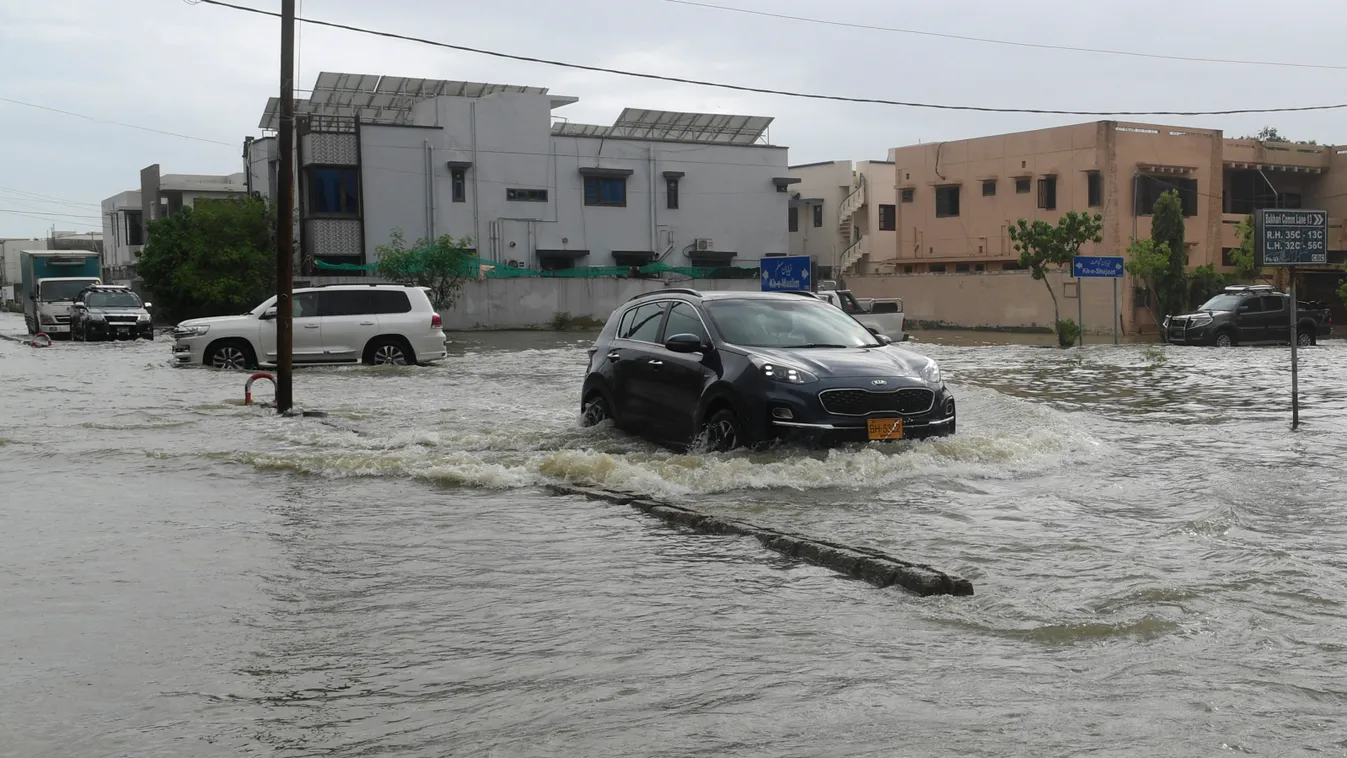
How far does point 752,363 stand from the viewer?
1095 cm

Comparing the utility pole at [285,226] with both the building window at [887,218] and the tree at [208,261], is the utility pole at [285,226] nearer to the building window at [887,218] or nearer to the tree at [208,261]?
the tree at [208,261]

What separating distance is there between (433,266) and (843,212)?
88.1 ft

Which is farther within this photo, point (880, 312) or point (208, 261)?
point (208, 261)

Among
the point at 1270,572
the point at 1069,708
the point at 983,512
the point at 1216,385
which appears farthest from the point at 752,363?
the point at 1216,385

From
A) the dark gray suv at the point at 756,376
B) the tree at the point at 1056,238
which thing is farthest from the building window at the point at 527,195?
the dark gray suv at the point at 756,376

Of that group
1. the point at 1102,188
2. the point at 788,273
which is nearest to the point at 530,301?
the point at 1102,188

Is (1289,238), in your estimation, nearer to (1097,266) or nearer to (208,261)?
(1097,266)

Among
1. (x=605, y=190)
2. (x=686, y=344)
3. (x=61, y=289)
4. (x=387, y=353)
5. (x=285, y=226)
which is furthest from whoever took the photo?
(x=605, y=190)

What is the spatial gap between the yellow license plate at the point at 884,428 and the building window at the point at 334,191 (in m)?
44.3

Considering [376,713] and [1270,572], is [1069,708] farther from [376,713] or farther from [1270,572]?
[1270,572]

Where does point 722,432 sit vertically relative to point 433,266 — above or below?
below

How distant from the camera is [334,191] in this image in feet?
171

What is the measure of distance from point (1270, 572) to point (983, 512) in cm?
240

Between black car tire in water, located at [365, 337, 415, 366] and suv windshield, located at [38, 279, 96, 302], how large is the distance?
23.5 metres
